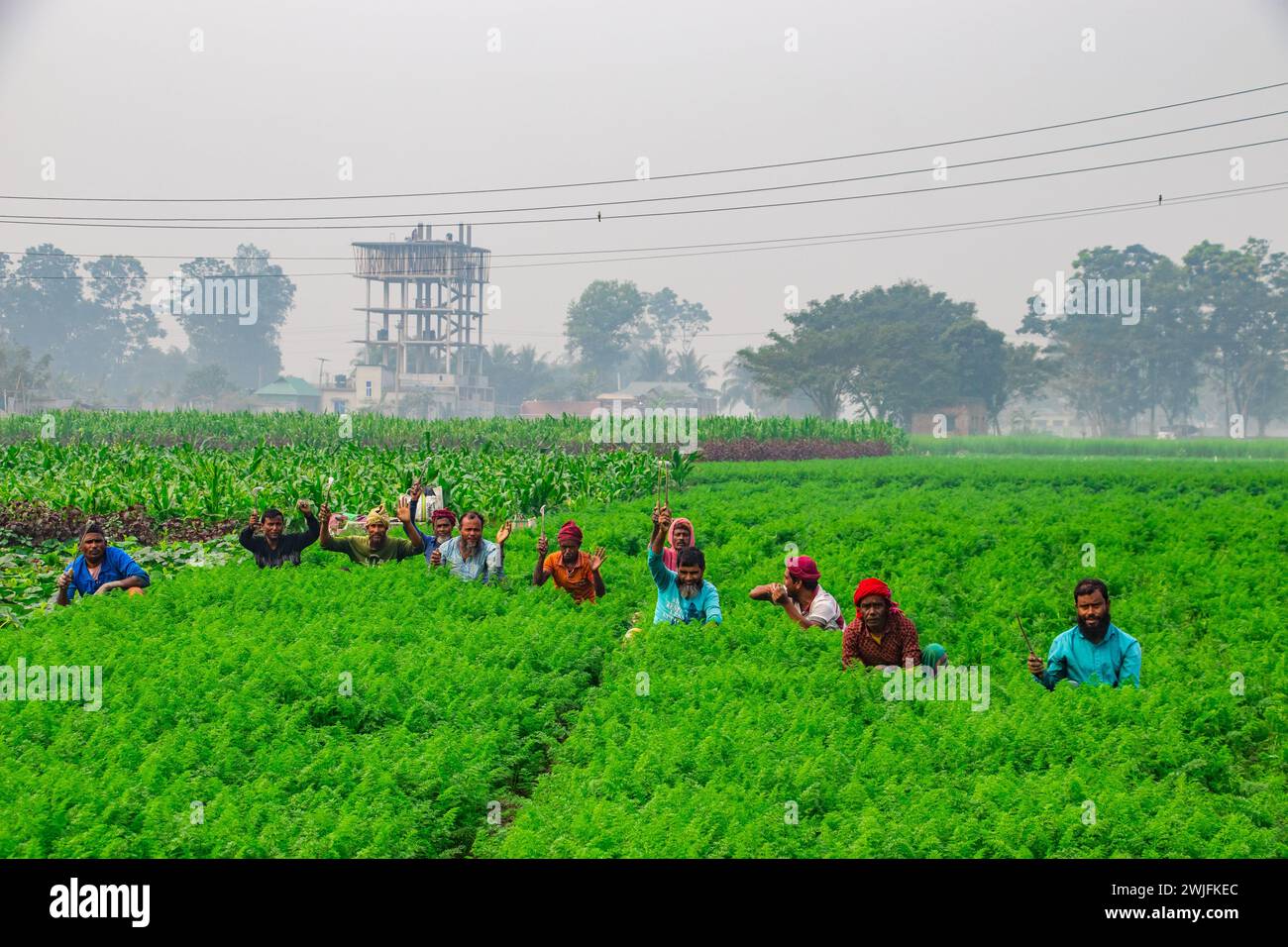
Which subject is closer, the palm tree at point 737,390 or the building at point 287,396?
the building at point 287,396

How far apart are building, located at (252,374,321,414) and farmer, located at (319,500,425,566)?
91132 mm

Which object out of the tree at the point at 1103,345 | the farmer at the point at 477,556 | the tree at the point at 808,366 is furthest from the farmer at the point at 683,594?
the tree at the point at 1103,345

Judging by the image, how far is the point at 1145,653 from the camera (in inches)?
413

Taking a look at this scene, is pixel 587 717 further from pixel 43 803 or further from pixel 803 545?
pixel 803 545

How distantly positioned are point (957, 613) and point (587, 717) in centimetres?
568

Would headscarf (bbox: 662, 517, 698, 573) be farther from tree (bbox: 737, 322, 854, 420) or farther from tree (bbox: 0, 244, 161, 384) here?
tree (bbox: 0, 244, 161, 384)

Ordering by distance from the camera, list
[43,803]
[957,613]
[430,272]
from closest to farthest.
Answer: [43,803] → [957,613] → [430,272]

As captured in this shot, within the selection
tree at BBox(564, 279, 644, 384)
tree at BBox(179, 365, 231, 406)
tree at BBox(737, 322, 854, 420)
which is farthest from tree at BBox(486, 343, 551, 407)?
tree at BBox(737, 322, 854, 420)

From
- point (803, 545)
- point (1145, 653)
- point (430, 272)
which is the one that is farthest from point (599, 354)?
point (1145, 653)

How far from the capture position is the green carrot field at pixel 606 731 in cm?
648

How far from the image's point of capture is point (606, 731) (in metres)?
8.45

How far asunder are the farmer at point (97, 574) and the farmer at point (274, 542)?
158 cm

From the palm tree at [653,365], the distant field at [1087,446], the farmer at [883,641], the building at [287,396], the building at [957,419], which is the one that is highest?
the palm tree at [653,365]

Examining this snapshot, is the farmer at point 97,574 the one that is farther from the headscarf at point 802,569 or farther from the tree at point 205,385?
the tree at point 205,385
